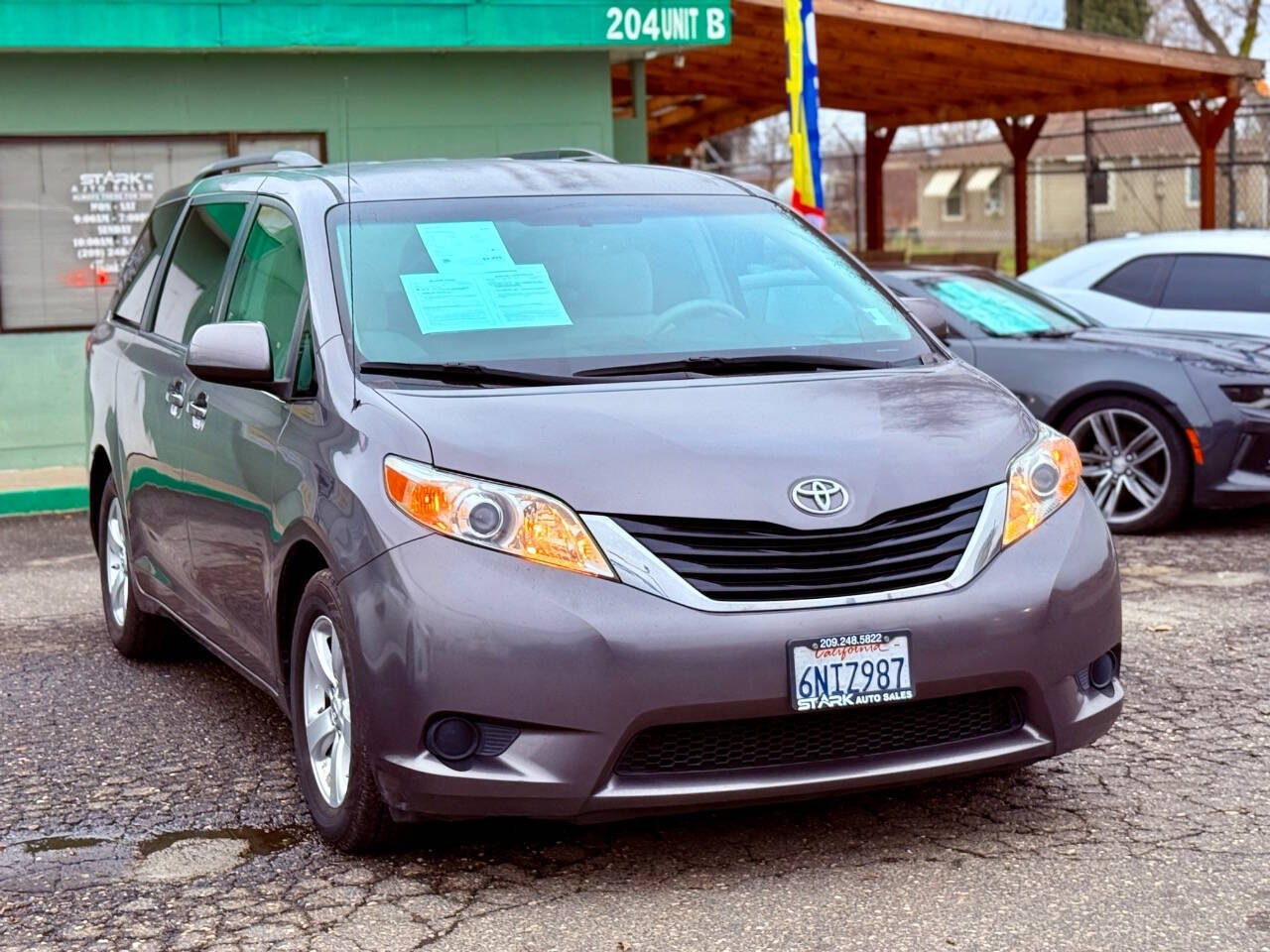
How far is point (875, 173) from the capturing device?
22438 millimetres

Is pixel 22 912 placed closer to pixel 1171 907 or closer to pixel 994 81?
pixel 1171 907

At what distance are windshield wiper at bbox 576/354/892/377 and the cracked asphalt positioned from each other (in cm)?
111

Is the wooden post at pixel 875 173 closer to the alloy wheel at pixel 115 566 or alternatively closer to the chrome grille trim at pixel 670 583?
the alloy wheel at pixel 115 566

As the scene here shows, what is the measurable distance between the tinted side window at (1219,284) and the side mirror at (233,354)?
794 centimetres

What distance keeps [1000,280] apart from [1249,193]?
1410 inches

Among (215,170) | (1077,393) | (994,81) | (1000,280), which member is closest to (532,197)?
(215,170)

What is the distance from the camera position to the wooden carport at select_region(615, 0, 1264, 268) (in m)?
15.4

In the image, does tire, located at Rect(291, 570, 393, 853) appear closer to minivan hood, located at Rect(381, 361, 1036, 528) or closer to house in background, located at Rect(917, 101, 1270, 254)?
minivan hood, located at Rect(381, 361, 1036, 528)

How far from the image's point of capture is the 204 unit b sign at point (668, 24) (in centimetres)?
1238

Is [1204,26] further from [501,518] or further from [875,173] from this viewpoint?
[501,518]

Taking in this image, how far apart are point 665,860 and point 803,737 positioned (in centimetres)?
52

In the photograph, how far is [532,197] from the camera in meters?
5.30

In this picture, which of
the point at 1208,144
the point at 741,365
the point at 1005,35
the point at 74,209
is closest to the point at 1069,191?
the point at 1208,144

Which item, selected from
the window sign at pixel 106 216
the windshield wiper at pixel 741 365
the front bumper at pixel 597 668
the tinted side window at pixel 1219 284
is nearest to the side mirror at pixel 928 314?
the windshield wiper at pixel 741 365
